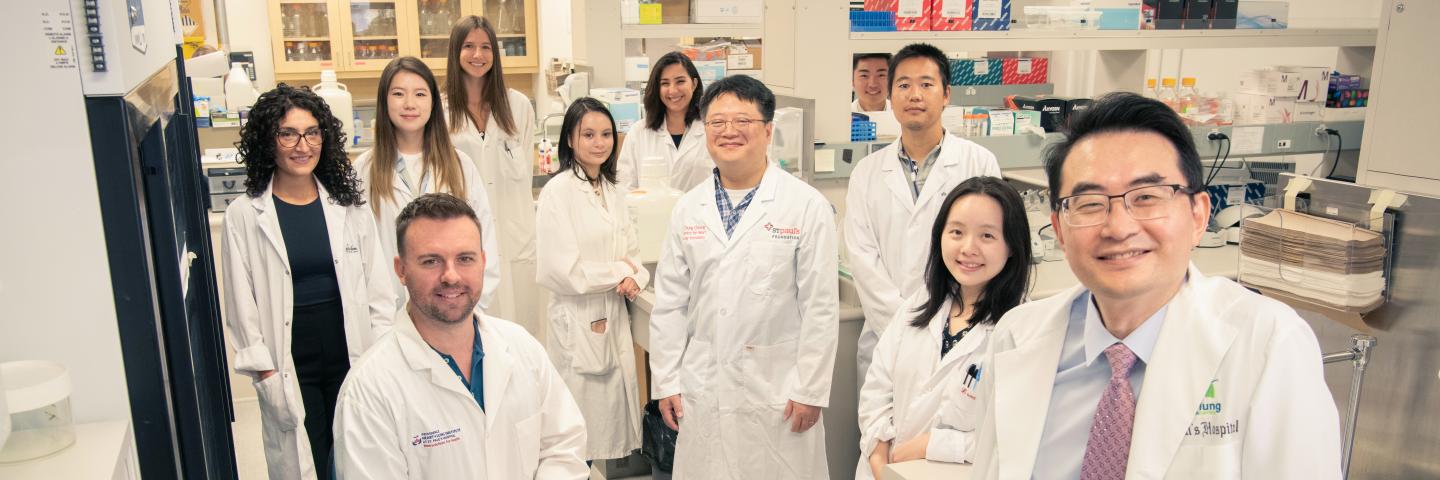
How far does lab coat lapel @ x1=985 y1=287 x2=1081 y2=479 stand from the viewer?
1.34 metres

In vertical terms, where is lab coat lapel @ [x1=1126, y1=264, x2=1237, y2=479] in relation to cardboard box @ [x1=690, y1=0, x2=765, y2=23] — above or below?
below

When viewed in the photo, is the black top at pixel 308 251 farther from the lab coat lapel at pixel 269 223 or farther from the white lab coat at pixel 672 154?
the white lab coat at pixel 672 154

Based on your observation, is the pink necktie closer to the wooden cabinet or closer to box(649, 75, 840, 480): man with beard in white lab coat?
box(649, 75, 840, 480): man with beard in white lab coat

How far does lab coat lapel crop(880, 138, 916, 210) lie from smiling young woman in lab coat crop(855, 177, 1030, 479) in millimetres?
693

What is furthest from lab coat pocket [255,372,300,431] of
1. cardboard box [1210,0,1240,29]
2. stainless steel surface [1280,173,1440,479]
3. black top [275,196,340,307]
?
cardboard box [1210,0,1240,29]

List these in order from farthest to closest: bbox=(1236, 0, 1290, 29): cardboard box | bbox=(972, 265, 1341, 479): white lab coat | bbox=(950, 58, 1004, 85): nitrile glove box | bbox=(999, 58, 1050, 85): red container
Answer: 1. bbox=(999, 58, 1050, 85): red container
2. bbox=(950, 58, 1004, 85): nitrile glove box
3. bbox=(1236, 0, 1290, 29): cardboard box
4. bbox=(972, 265, 1341, 479): white lab coat

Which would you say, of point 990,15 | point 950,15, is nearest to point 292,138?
point 950,15

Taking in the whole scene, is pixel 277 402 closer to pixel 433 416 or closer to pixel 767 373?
pixel 433 416

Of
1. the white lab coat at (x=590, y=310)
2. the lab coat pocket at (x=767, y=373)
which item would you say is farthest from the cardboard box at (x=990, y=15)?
the lab coat pocket at (x=767, y=373)

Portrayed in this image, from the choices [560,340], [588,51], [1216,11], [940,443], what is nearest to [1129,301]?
[940,443]

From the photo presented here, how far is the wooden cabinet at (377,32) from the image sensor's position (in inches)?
259

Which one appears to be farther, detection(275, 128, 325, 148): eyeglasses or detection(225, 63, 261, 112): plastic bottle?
detection(225, 63, 261, 112): plastic bottle

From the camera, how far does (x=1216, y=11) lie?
424 cm

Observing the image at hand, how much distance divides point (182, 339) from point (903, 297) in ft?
5.98
